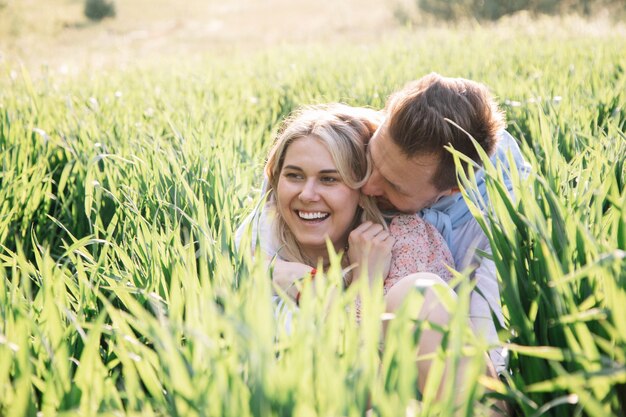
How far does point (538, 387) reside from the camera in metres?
0.96

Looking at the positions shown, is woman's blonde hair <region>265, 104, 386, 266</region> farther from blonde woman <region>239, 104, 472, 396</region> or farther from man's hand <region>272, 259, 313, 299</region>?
man's hand <region>272, 259, 313, 299</region>

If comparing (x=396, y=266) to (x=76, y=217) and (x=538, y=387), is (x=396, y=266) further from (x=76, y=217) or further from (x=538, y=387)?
(x=538, y=387)

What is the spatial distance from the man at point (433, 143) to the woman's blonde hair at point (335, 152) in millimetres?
76

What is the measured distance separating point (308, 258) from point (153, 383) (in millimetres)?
1282

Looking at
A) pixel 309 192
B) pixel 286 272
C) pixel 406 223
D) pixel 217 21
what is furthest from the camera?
pixel 217 21

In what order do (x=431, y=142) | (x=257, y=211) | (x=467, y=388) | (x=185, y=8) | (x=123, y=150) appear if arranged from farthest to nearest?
(x=185, y=8)
(x=123, y=150)
(x=431, y=142)
(x=257, y=211)
(x=467, y=388)

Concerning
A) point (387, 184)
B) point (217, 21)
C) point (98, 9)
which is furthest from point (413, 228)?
point (98, 9)

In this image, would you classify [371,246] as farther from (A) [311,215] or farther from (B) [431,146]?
(B) [431,146]

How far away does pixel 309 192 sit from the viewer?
2.14 m

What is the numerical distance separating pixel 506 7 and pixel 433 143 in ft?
55.8

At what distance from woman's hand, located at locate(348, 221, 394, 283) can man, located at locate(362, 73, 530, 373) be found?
0.12 meters

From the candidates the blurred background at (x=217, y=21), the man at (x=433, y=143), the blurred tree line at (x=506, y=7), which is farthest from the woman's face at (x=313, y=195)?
the blurred tree line at (x=506, y=7)

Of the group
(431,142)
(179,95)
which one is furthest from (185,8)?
(431,142)

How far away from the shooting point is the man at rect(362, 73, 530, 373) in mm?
1998
